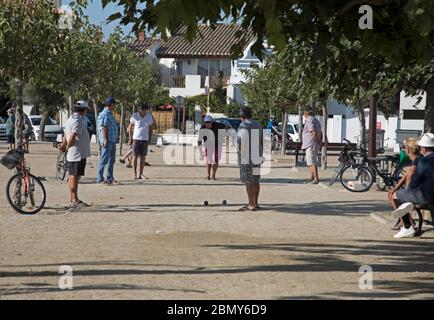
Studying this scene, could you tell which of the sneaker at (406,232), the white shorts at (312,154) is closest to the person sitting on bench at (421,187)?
the sneaker at (406,232)

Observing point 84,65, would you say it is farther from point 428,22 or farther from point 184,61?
point 184,61

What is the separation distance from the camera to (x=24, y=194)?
593 inches

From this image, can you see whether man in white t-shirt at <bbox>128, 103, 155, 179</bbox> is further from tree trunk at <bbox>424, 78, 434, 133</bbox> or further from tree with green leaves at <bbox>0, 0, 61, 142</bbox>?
tree trunk at <bbox>424, 78, 434, 133</bbox>

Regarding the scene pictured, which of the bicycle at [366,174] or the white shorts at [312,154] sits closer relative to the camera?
the bicycle at [366,174]

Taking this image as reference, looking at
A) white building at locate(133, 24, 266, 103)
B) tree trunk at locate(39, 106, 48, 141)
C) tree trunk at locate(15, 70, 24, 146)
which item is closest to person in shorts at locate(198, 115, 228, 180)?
tree trunk at locate(15, 70, 24, 146)

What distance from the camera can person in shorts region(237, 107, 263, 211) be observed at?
52.5 ft

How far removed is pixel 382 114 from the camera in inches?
2376

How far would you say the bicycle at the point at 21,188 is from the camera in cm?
1484

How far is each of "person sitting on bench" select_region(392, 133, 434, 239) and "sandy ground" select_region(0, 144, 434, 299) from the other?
43cm

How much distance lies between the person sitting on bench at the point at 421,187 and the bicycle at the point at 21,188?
5.68 meters

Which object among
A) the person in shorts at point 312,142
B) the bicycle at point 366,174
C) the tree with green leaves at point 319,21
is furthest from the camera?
the person in shorts at point 312,142

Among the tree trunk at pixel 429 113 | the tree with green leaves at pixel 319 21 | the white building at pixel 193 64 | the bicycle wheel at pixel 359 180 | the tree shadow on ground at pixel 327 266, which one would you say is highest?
the white building at pixel 193 64

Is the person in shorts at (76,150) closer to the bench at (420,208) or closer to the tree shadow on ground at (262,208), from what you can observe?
the tree shadow on ground at (262,208)

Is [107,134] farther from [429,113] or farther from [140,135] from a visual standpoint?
[429,113]
